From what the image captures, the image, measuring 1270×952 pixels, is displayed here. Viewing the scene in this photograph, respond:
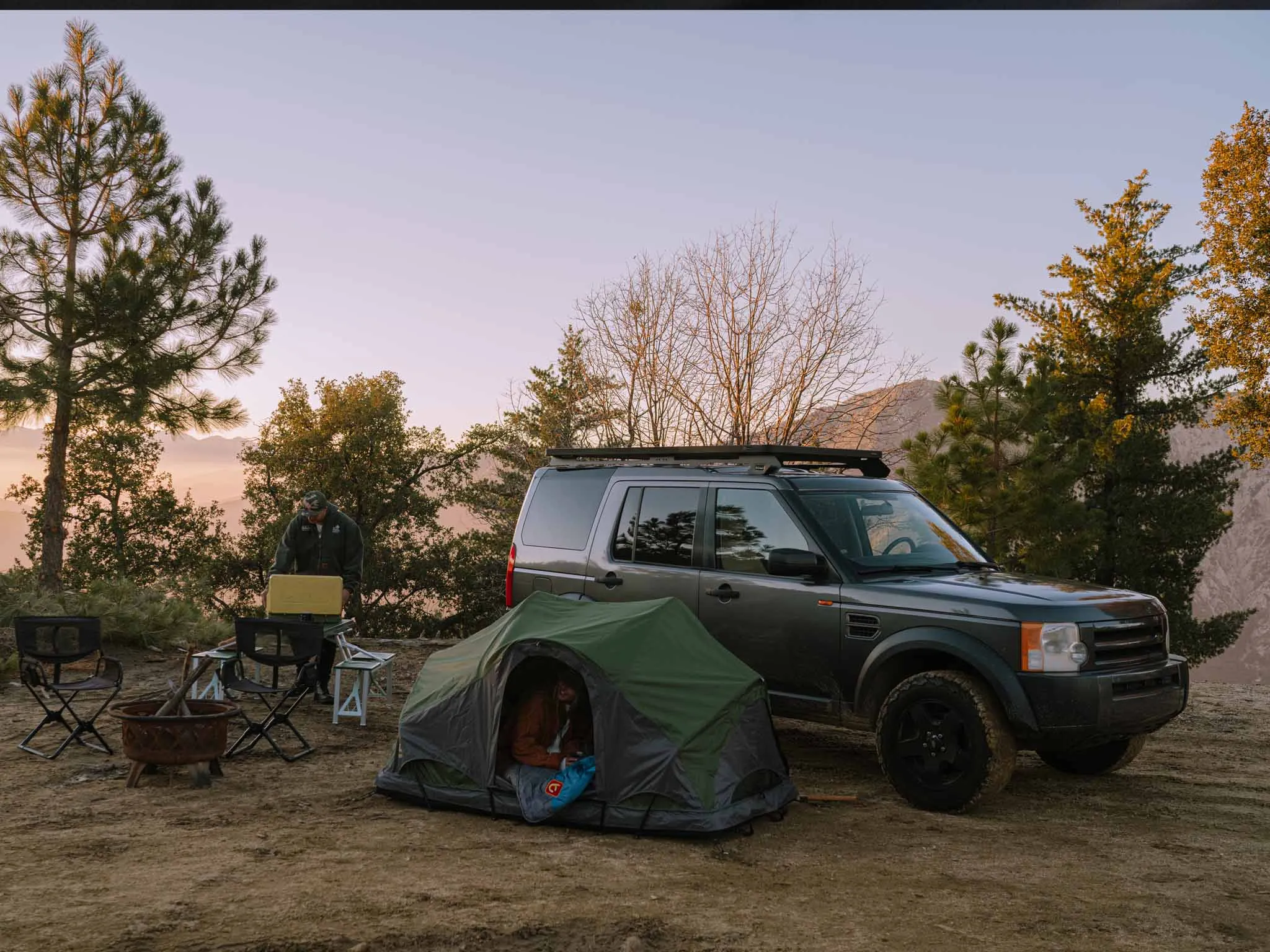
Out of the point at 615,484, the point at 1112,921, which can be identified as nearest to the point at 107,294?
the point at 615,484

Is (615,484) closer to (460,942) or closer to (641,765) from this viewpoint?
(641,765)

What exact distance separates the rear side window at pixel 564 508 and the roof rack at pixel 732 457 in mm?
136

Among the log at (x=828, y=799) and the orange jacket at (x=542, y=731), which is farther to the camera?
Result: the log at (x=828, y=799)

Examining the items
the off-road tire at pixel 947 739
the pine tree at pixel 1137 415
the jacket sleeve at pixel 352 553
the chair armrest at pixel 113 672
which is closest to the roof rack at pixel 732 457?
the off-road tire at pixel 947 739

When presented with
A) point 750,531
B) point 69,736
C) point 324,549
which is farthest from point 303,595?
point 750,531

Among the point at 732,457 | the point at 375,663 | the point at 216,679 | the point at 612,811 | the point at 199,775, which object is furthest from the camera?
the point at 375,663

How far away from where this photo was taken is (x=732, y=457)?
801 cm

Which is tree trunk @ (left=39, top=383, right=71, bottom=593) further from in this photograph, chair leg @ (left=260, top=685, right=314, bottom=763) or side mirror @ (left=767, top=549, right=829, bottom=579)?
side mirror @ (left=767, top=549, right=829, bottom=579)

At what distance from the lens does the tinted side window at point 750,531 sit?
7375mm

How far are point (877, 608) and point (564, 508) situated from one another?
3.11m

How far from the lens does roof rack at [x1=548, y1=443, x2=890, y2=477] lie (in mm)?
7817

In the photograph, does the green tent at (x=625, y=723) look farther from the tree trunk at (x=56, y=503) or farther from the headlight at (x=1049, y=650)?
the tree trunk at (x=56, y=503)

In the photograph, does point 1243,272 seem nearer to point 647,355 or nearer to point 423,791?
point 647,355

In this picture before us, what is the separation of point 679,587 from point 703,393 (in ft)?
50.2
